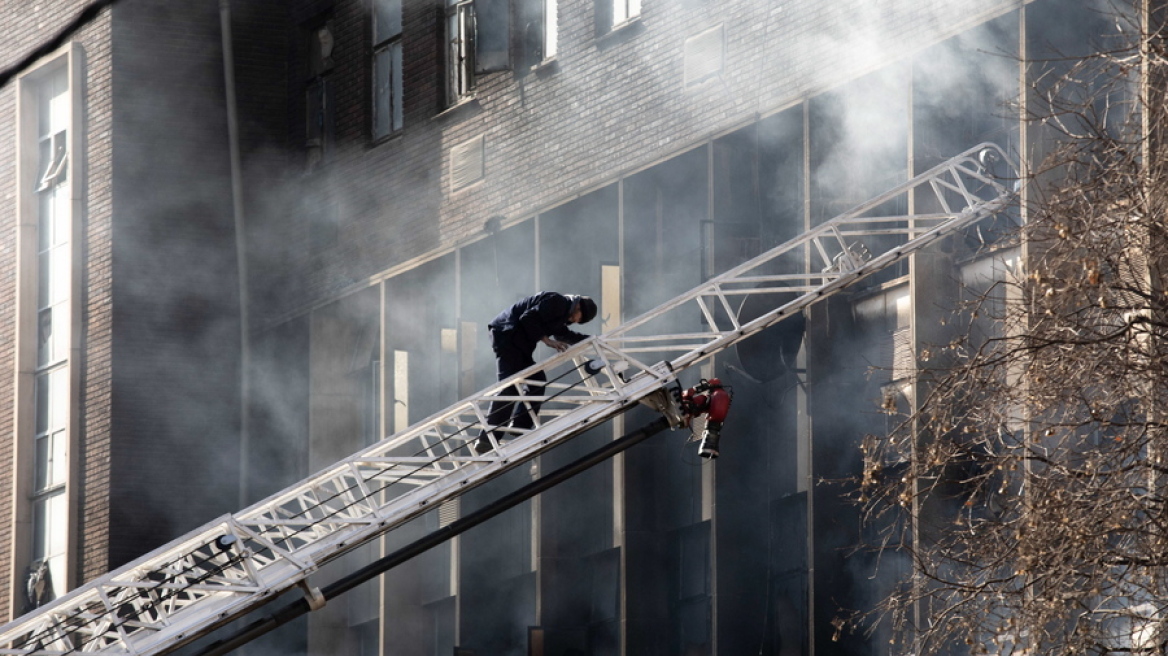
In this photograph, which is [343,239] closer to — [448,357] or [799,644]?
[448,357]

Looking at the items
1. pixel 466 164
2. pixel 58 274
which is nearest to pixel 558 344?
pixel 466 164

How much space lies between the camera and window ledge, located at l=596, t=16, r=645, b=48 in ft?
62.3

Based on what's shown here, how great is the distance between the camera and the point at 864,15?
16.2 meters

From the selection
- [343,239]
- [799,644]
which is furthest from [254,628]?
[343,239]

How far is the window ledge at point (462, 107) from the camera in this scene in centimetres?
2119

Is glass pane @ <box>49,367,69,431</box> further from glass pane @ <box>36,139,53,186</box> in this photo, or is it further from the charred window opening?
the charred window opening

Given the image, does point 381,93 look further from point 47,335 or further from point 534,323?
point 534,323

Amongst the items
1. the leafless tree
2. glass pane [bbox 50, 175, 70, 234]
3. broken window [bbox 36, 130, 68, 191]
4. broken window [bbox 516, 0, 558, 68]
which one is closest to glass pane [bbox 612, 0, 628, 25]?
broken window [bbox 516, 0, 558, 68]

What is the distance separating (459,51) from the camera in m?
21.6

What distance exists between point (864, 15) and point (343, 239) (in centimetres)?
870

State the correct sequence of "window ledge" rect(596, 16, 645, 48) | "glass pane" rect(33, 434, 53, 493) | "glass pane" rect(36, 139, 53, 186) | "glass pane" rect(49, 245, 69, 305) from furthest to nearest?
"glass pane" rect(36, 139, 53, 186) → "glass pane" rect(33, 434, 53, 493) → "glass pane" rect(49, 245, 69, 305) → "window ledge" rect(596, 16, 645, 48)

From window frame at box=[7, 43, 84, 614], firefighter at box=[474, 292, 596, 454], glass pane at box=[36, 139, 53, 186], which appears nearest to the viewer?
firefighter at box=[474, 292, 596, 454]

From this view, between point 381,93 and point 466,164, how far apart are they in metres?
2.43

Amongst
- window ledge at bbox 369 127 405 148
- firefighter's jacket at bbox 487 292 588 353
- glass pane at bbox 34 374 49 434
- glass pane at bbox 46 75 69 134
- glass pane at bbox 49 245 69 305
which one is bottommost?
firefighter's jacket at bbox 487 292 588 353
